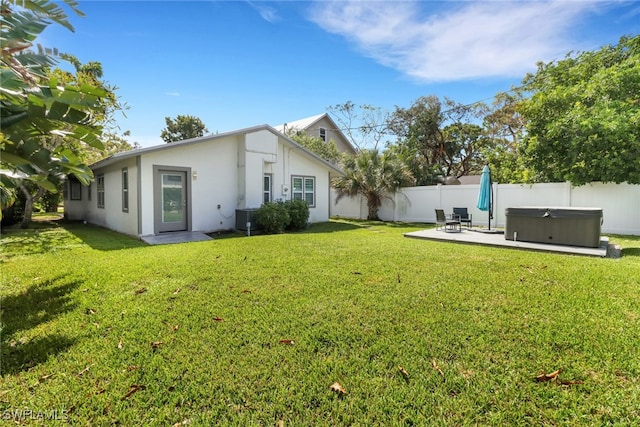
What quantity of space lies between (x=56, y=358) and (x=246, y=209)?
9.77m

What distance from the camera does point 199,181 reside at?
12.1 meters

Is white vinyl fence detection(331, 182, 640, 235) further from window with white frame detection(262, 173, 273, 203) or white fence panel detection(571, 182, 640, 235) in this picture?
window with white frame detection(262, 173, 273, 203)

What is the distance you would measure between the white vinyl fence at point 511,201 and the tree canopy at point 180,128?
26.5 meters

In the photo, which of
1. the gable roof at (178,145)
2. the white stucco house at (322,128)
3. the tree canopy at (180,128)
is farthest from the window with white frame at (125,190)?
the tree canopy at (180,128)

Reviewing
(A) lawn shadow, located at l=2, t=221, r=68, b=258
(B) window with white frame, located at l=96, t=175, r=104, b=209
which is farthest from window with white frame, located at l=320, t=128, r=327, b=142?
(A) lawn shadow, located at l=2, t=221, r=68, b=258

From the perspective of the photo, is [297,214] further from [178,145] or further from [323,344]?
[323,344]

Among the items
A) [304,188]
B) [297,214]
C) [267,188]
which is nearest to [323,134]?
[304,188]

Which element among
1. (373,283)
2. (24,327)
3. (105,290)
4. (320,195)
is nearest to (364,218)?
(320,195)

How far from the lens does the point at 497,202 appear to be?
14711mm

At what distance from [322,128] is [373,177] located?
13.3 meters

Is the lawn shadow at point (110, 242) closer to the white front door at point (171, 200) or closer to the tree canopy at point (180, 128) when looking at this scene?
the white front door at point (171, 200)

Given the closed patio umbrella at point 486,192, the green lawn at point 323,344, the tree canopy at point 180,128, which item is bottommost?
the green lawn at point 323,344

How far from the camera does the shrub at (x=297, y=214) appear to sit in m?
13.3

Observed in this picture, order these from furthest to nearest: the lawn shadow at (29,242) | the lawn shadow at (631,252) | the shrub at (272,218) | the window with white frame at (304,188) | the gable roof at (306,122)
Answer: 1. the gable roof at (306,122)
2. the window with white frame at (304,188)
3. the shrub at (272,218)
4. the lawn shadow at (29,242)
5. the lawn shadow at (631,252)
